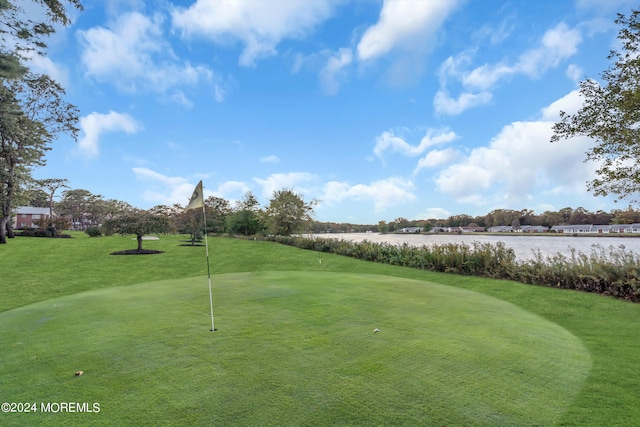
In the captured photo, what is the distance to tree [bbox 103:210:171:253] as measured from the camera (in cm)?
1945

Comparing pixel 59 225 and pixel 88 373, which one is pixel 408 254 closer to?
pixel 88 373

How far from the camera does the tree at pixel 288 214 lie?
33719mm

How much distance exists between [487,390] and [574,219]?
2040 inches

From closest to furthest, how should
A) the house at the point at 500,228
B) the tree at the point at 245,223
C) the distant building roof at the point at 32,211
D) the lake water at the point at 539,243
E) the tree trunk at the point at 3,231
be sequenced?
the lake water at the point at 539,243 < the tree trunk at the point at 3,231 < the tree at the point at 245,223 < the house at the point at 500,228 < the distant building roof at the point at 32,211

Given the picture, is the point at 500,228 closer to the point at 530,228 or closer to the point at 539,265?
the point at 530,228

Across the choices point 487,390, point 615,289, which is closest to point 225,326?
point 487,390

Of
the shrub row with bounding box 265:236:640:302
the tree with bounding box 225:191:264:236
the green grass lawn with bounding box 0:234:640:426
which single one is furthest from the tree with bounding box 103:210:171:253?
the tree with bounding box 225:191:264:236

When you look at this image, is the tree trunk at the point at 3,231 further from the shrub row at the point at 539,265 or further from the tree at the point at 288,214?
the shrub row at the point at 539,265

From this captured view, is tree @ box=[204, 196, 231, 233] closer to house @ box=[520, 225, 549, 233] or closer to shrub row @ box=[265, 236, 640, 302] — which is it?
shrub row @ box=[265, 236, 640, 302]

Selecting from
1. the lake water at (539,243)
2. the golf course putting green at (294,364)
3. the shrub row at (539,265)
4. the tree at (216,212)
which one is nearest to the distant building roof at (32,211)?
the tree at (216,212)

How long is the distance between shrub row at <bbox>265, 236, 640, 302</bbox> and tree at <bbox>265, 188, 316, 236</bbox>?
53.4 feet

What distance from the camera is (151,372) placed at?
349cm

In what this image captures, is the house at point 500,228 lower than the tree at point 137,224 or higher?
lower

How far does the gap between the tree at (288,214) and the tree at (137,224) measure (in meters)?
14.8
